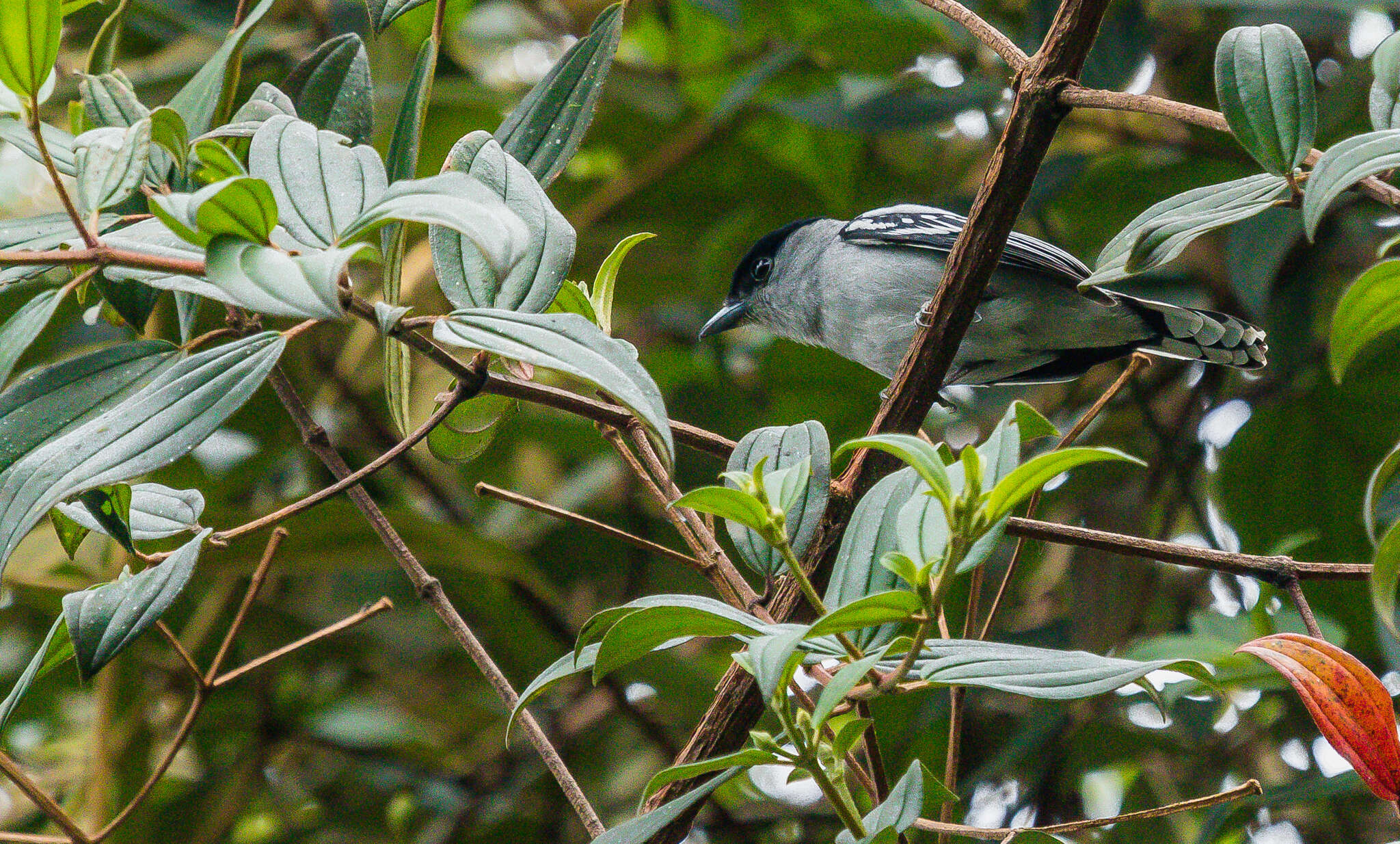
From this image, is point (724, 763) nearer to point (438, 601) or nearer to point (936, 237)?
point (438, 601)

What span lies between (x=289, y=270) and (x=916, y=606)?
0.65 metres

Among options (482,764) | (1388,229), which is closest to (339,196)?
(482,764)

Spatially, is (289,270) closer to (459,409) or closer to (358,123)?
(459,409)

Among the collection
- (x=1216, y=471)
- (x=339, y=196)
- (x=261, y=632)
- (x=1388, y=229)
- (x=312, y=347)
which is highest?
(x=339, y=196)

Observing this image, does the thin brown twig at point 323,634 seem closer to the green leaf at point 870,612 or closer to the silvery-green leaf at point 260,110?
the silvery-green leaf at point 260,110

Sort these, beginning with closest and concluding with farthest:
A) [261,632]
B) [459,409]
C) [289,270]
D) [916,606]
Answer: [289,270], [916,606], [459,409], [261,632]

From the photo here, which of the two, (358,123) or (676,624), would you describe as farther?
(358,123)

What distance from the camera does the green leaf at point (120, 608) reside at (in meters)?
1.38

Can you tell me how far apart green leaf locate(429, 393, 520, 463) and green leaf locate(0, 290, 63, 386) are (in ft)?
1.86

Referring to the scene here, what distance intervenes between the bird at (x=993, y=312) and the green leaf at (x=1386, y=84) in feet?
5.42

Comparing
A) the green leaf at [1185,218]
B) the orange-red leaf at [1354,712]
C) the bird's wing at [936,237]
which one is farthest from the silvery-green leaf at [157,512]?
the bird's wing at [936,237]

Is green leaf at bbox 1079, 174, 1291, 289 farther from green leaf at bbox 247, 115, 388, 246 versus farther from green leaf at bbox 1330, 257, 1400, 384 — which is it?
green leaf at bbox 247, 115, 388, 246

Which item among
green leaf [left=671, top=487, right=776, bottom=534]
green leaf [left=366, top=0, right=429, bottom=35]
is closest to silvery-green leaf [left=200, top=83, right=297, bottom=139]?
green leaf [left=366, top=0, right=429, bottom=35]

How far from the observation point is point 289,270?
1060mm
